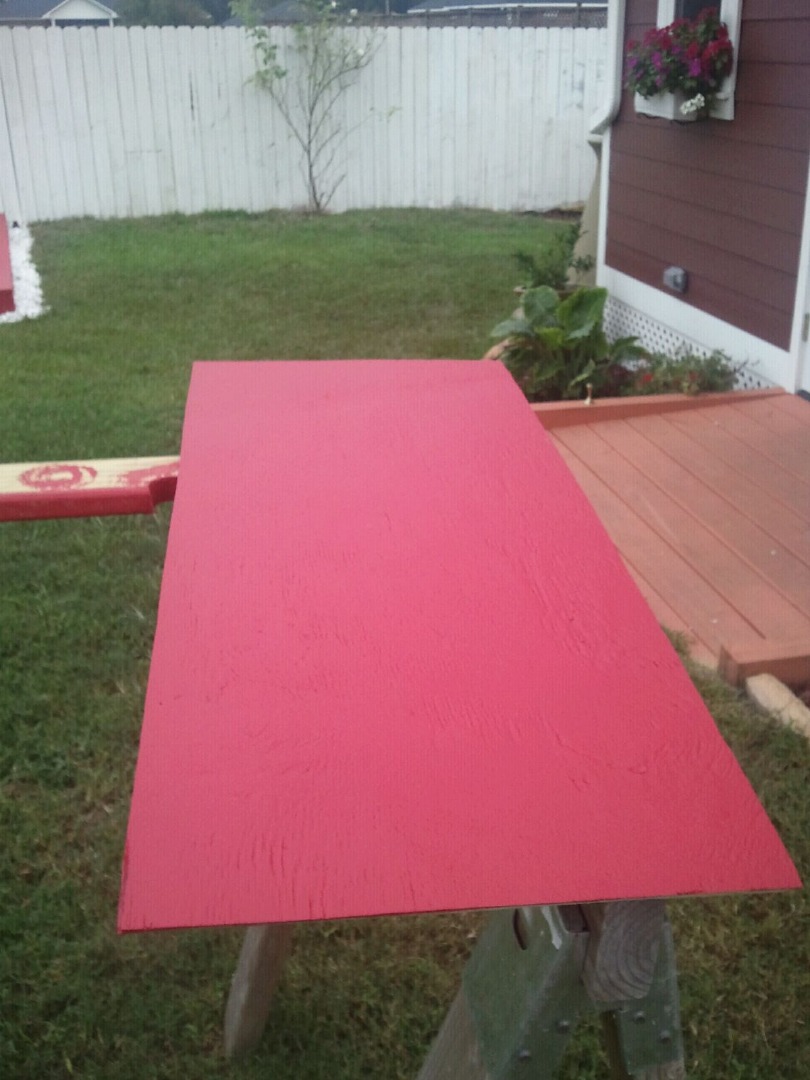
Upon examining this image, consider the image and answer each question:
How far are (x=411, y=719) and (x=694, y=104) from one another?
4.39 metres

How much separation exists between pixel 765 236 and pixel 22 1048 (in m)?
4.13

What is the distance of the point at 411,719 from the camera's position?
1084 millimetres

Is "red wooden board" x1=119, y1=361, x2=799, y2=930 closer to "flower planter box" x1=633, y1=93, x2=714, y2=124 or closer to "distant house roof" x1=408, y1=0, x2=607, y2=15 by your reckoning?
"flower planter box" x1=633, y1=93, x2=714, y2=124

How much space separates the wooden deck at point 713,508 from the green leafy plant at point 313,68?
702 cm

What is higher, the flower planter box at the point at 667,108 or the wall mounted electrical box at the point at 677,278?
the flower planter box at the point at 667,108

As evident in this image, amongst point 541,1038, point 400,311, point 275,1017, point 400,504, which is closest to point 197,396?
point 400,504

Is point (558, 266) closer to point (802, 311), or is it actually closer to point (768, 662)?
point (802, 311)

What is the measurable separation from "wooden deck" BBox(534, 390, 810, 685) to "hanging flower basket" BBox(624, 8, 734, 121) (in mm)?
1315

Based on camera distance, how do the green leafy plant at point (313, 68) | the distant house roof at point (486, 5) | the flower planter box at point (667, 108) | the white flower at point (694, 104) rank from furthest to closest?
1. the distant house roof at point (486, 5)
2. the green leafy plant at point (313, 68)
3. the flower planter box at point (667, 108)
4. the white flower at point (694, 104)

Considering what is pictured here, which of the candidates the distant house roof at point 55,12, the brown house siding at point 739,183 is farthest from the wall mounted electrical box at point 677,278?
the distant house roof at point 55,12

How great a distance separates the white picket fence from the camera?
10180mm

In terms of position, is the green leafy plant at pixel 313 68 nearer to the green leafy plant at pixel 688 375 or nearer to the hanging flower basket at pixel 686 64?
the hanging flower basket at pixel 686 64

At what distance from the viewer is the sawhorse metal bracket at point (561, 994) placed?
3.48 ft

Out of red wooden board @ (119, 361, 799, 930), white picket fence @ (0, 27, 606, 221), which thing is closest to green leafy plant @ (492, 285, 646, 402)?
red wooden board @ (119, 361, 799, 930)
